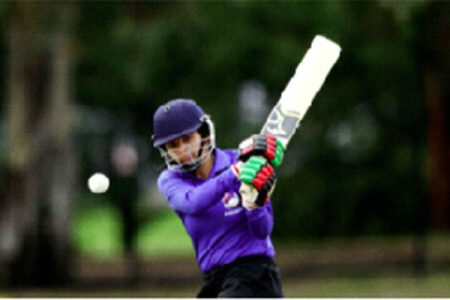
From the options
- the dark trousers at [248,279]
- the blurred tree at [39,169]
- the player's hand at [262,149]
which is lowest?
the dark trousers at [248,279]

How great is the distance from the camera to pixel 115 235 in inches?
849

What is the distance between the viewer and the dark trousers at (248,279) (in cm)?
509

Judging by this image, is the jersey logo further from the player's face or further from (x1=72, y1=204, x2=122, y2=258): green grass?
(x1=72, y1=204, x2=122, y2=258): green grass

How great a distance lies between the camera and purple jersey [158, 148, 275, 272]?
5008mm

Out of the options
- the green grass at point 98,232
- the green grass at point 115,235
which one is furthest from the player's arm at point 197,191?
the green grass at point 98,232

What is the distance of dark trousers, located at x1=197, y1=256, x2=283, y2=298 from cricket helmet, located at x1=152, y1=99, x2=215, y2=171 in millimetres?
516

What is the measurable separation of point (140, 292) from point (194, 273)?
142 centimetres

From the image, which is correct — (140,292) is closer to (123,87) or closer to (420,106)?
(123,87)

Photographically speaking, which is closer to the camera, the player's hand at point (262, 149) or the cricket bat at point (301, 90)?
the player's hand at point (262, 149)

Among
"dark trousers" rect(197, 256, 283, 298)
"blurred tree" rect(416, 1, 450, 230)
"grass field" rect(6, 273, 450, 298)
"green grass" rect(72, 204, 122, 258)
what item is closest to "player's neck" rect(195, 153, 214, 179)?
"dark trousers" rect(197, 256, 283, 298)

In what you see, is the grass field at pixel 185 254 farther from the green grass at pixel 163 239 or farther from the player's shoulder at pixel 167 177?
the player's shoulder at pixel 167 177

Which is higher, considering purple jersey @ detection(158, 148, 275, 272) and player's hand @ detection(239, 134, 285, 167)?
player's hand @ detection(239, 134, 285, 167)

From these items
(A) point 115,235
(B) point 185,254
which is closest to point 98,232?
(A) point 115,235

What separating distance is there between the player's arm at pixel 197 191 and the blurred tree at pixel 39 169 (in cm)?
972
